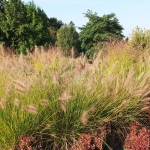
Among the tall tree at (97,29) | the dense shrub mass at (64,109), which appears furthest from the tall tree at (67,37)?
the dense shrub mass at (64,109)

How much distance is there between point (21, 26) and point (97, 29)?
17.7ft

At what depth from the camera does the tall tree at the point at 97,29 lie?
2406 cm

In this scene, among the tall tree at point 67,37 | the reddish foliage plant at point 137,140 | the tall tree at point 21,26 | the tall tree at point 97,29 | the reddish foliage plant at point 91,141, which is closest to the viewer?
the reddish foliage plant at point 91,141

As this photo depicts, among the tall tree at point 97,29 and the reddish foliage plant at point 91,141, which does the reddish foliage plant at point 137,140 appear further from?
the tall tree at point 97,29

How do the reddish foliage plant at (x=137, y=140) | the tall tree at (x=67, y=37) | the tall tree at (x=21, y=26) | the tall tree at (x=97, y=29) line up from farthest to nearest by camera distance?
the tall tree at (x=67, y=37) → the tall tree at (x=97, y=29) → the tall tree at (x=21, y=26) → the reddish foliage plant at (x=137, y=140)

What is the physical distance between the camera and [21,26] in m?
22.2

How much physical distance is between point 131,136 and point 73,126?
30.7 inches

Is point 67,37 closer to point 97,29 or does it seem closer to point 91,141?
point 97,29

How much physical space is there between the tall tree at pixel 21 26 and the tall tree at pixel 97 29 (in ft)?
10.4

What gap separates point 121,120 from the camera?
5.01 meters

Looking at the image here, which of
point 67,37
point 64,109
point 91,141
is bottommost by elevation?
point 91,141

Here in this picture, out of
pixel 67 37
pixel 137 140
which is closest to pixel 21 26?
pixel 67 37

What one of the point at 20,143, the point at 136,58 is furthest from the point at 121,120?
the point at 136,58

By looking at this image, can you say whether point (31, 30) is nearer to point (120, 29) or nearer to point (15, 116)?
point (120, 29)
